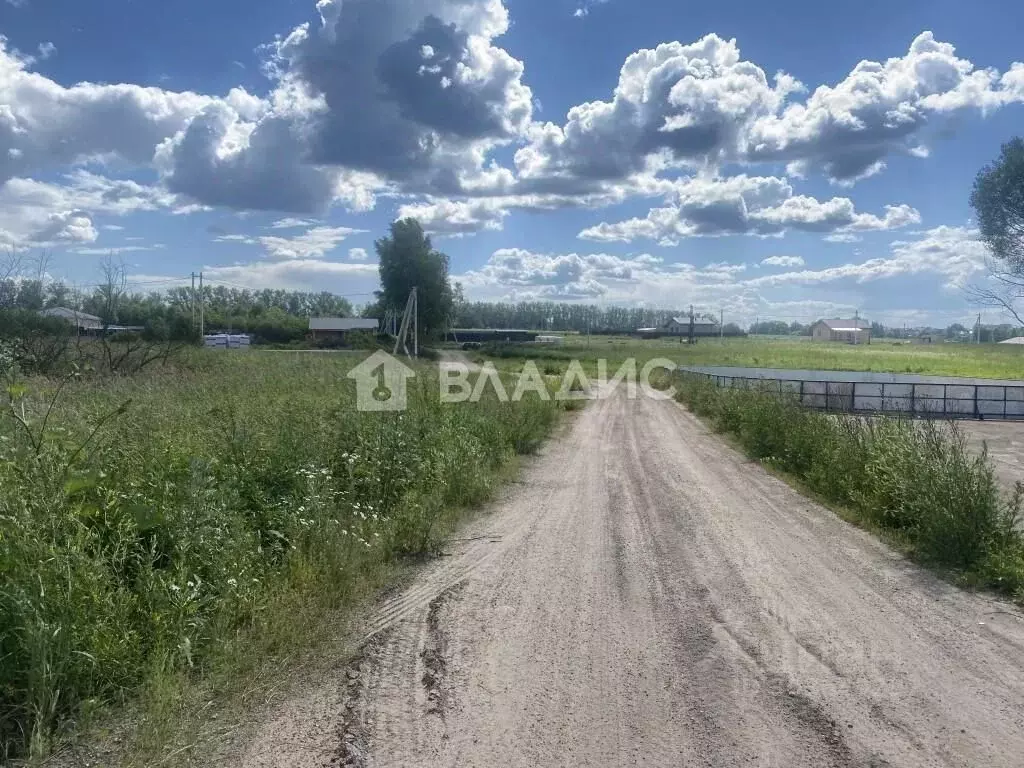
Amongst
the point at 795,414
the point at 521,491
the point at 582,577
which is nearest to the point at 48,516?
the point at 582,577

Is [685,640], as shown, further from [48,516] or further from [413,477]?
[413,477]

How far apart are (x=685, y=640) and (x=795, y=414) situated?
10.1 metres

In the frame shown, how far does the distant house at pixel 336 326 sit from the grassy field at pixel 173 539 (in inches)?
1801

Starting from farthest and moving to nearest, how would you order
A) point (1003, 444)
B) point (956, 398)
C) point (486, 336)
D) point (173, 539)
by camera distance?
point (486, 336) < point (956, 398) < point (1003, 444) < point (173, 539)

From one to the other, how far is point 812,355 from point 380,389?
3766 centimetres

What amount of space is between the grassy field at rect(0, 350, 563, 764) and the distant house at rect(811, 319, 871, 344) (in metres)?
47.4

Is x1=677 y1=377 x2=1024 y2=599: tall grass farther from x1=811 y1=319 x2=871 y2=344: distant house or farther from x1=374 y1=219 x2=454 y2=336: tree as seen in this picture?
x1=374 y1=219 x2=454 y2=336: tree

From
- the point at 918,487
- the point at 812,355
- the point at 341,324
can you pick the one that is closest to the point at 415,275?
the point at 341,324

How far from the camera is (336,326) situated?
2394 inches

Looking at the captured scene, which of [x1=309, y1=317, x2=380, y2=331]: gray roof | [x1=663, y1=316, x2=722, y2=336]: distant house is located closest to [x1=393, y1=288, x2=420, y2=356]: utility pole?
[x1=309, y1=317, x2=380, y2=331]: gray roof

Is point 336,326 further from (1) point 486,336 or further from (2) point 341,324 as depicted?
(1) point 486,336

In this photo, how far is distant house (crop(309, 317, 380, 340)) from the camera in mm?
55812

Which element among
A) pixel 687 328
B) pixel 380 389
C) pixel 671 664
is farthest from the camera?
pixel 687 328

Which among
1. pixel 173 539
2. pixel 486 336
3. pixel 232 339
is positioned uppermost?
pixel 486 336
